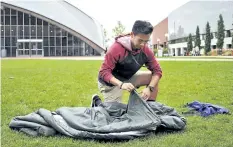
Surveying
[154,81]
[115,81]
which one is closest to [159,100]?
[154,81]

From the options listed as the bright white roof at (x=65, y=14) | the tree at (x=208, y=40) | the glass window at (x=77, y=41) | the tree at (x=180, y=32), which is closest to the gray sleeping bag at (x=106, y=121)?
the bright white roof at (x=65, y=14)

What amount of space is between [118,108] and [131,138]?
0.71 m

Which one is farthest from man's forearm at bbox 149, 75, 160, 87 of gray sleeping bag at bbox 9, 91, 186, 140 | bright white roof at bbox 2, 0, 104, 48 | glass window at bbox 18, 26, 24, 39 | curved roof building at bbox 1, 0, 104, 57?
glass window at bbox 18, 26, 24, 39

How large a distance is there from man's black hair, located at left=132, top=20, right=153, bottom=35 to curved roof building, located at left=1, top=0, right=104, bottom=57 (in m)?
51.9

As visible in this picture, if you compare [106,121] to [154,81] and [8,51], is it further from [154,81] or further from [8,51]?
[8,51]

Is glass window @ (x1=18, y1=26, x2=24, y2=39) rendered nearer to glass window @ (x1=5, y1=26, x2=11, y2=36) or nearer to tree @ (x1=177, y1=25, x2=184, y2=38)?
glass window @ (x1=5, y1=26, x2=11, y2=36)

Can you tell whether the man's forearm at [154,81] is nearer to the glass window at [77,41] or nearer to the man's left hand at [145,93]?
the man's left hand at [145,93]

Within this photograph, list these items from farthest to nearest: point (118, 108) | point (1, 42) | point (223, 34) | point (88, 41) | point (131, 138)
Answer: point (223, 34) → point (88, 41) → point (1, 42) → point (118, 108) → point (131, 138)

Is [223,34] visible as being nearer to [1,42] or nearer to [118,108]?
[1,42]

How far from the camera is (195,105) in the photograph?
6043 millimetres

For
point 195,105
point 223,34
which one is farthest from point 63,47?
point 195,105

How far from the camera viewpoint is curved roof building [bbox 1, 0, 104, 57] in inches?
2168

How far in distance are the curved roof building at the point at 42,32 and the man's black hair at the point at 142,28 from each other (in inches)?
2041

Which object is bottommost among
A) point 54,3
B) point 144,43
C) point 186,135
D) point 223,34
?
point 186,135
